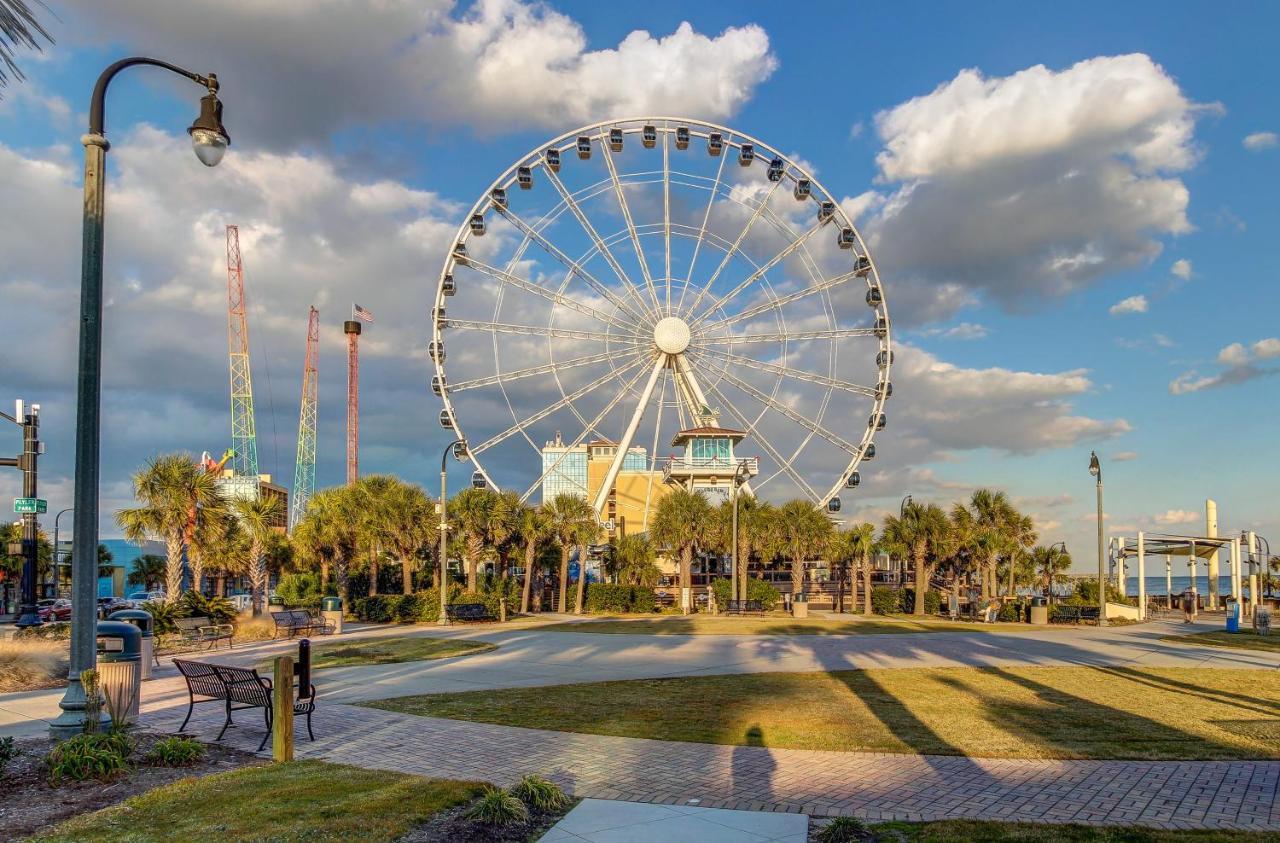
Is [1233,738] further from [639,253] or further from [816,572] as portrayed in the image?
[816,572]

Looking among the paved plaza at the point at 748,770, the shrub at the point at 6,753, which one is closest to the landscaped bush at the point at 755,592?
the paved plaza at the point at 748,770

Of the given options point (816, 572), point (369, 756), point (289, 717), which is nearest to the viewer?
point (289, 717)

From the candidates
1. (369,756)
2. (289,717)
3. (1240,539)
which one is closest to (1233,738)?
(369,756)

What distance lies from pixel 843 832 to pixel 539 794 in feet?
8.11

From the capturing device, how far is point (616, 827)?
710 cm

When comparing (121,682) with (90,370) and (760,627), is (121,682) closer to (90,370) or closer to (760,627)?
(90,370)

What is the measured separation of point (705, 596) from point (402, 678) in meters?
39.0

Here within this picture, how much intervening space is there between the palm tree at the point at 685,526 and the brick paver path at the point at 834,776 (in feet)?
124

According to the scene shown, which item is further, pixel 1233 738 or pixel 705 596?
pixel 705 596

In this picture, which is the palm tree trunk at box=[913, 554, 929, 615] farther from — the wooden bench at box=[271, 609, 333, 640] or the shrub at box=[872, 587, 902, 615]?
the wooden bench at box=[271, 609, 333, 640]

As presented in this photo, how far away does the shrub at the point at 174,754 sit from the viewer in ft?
30.3

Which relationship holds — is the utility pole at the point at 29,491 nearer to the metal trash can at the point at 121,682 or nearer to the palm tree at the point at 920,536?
the metal trash can at the point at 121,682

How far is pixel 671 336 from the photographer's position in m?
46.0

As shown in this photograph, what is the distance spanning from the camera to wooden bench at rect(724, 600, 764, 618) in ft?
142
